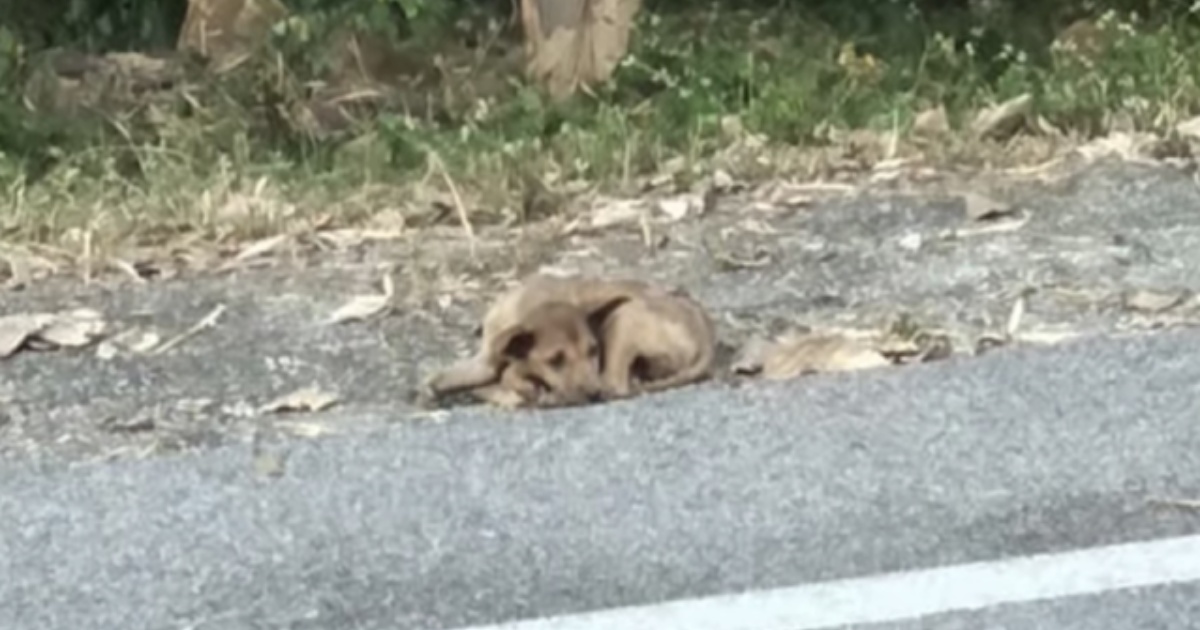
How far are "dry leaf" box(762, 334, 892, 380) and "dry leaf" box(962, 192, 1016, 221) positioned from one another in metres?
1.10

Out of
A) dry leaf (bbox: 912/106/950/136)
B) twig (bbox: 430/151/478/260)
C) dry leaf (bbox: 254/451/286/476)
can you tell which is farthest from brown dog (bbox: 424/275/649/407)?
dry leaf (bbox: 912/106/950/136)

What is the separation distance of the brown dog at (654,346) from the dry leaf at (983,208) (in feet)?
3.81

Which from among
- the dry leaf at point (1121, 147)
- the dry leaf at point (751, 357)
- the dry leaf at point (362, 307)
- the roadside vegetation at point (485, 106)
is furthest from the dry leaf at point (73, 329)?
the dry leaf at point (1121, 147)

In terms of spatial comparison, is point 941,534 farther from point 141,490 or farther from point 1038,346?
point 141,490

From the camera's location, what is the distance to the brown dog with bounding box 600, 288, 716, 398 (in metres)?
4.09

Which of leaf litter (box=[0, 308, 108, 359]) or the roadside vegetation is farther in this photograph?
the roadside vegetation

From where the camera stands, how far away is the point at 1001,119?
253 inches

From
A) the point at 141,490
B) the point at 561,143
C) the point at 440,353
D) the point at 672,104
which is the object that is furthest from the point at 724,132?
the point at 141,490

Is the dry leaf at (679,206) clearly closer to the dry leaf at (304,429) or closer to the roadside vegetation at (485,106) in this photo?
the roadside vegetation at (485,106)

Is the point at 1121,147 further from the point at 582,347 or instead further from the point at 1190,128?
the point at 582,347

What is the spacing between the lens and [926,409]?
152 inches

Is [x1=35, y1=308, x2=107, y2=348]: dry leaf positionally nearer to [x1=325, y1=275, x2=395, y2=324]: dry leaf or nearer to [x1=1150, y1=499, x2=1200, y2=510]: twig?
[x1=325, y1=275, x2=395, y2=324]: dry leaf

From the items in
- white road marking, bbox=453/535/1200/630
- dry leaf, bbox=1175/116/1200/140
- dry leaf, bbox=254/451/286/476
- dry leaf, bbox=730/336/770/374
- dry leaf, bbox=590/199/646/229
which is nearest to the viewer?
white road marking, bbox=453/535/1200/630

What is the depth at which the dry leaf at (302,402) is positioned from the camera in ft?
13.6
